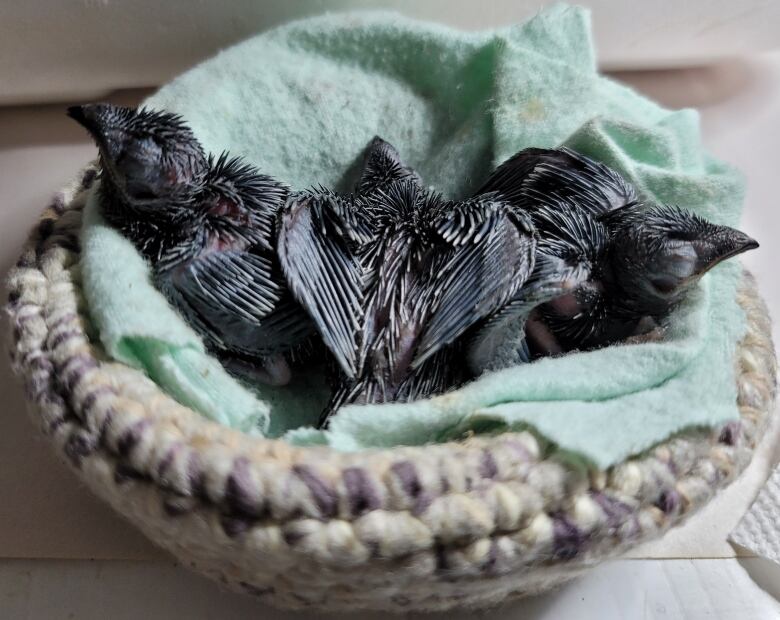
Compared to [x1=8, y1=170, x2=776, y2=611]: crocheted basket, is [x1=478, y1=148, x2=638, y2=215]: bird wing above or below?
above

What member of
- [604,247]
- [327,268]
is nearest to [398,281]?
[327,268]

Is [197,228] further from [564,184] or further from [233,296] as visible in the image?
[564,184]

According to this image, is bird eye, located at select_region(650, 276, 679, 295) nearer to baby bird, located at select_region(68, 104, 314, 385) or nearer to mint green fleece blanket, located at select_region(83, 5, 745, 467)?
mint green fleece blanket, located at select_region(83, 5, 745, 467)

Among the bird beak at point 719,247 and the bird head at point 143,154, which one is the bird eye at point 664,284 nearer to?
the bird beak at point 719,247

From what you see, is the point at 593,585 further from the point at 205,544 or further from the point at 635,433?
the point at 205,544

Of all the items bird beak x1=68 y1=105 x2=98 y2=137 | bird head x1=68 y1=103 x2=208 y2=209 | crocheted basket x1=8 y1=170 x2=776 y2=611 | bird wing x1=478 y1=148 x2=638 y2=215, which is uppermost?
bird beak x1=68 y1=105 x2=98 y2=137

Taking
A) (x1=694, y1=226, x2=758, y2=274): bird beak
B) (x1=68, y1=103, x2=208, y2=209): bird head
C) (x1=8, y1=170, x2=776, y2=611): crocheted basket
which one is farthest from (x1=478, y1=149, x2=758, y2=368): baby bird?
(x1=68, y1=103, x2=208, y2=209): bird head

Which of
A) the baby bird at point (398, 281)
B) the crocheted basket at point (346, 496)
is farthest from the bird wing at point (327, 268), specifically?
the crocheted basket at point (346, 496)
